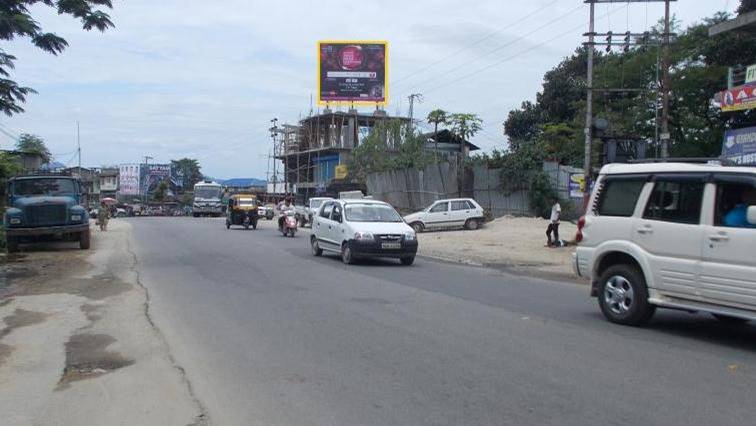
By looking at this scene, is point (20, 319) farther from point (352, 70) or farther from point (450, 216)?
point (352, 70)

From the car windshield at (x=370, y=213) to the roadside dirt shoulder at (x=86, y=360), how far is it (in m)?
6.09

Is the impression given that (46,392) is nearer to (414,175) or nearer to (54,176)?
(54,176)

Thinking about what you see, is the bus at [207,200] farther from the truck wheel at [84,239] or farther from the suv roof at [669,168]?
the suv roof at [669,168]

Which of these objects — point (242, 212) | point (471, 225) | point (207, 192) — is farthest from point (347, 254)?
point (207, 192)

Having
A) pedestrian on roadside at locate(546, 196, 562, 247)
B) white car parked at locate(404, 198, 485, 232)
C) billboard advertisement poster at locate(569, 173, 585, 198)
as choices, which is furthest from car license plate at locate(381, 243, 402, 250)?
billboard advertisement poster at locate(569, 173, 585, 198)

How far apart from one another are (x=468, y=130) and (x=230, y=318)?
41.5m

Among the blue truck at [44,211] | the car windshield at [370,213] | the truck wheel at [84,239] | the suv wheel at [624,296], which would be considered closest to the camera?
the suv wheel at [624,296]

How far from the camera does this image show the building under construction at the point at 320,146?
69312 millimetres

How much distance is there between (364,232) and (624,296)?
880 centimetres

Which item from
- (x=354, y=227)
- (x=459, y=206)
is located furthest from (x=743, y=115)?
(x=354, y=227)

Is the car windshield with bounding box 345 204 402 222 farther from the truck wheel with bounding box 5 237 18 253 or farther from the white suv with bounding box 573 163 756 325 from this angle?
the truck wheel with bounding box 5 237 18 253

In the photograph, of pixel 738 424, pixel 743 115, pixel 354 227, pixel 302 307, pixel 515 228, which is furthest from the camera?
pixel 743 115

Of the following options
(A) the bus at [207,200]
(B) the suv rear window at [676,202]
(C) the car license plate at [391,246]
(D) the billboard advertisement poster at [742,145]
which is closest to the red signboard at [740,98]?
(D) the billboard advertisement poster at [742,145]

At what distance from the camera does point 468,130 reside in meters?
49.7
